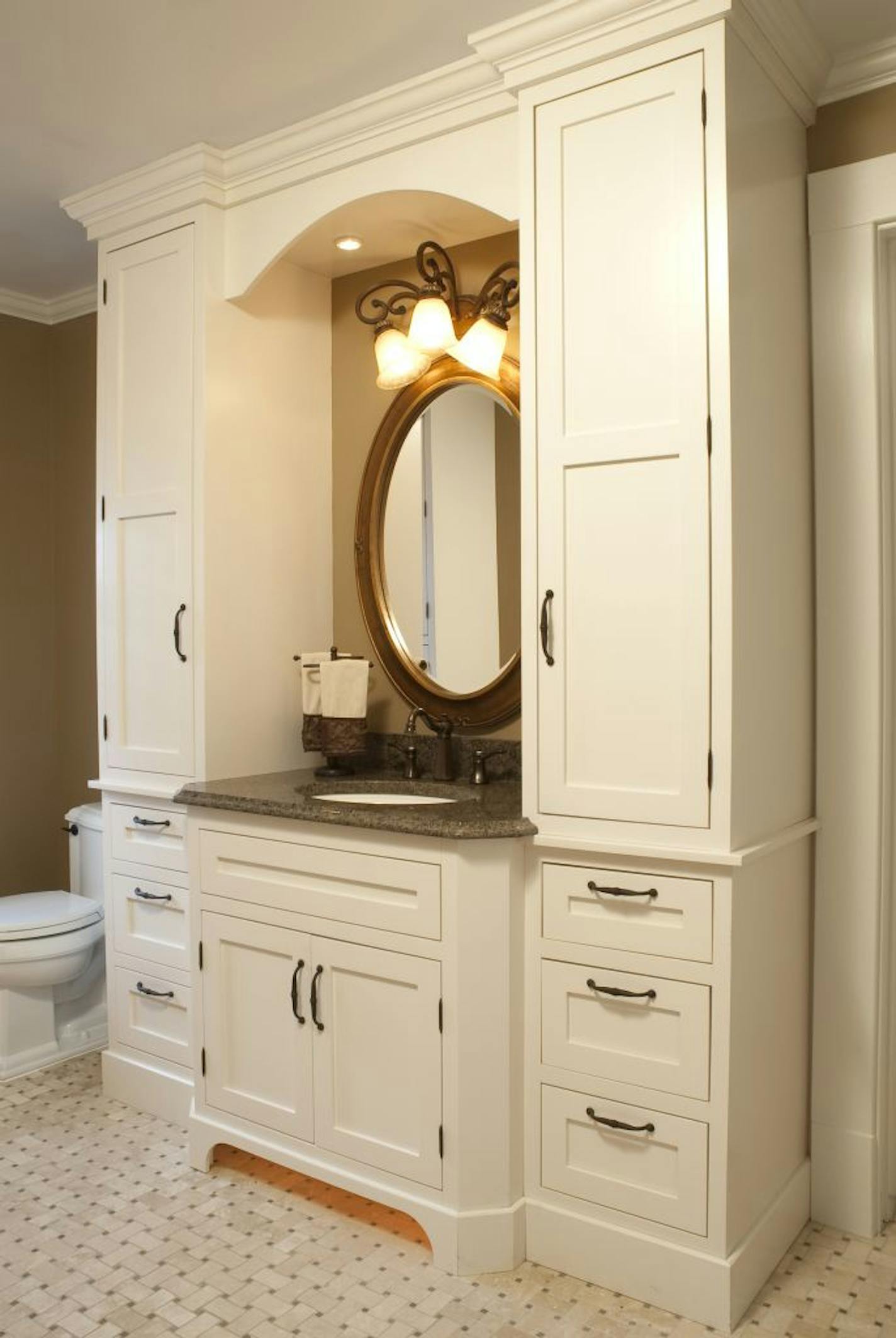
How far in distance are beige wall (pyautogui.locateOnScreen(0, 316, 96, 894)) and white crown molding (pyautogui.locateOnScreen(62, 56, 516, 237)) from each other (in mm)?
1001

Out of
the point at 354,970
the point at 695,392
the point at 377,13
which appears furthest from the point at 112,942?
the point at 377,13

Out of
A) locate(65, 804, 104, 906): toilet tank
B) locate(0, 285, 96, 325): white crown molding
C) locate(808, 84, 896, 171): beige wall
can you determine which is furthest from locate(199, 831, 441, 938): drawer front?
locate(0, 285, 96, 325): white crown molding

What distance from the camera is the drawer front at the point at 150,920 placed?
287 cm

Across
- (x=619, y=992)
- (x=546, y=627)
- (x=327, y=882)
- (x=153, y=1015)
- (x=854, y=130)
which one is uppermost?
(x=854, y=130)

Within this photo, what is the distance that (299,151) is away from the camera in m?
2.60

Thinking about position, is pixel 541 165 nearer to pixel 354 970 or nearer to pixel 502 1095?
pixel 354 970

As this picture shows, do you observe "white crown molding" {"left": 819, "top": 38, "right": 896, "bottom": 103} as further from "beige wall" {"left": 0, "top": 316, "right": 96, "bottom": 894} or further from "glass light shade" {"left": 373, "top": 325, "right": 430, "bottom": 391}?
"beige wall" {"left": 0, "top": 316, "right": 96, "bottom": 894}

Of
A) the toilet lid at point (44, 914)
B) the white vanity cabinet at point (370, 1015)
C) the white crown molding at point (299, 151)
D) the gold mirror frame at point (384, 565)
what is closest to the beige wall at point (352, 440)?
the gold mirror frame at point (384, 565)

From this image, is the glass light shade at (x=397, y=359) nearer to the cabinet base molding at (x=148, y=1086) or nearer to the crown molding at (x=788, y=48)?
the crown molding at (x=788, y=48)

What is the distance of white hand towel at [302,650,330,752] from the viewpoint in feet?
9.37

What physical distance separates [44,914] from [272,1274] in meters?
1.49

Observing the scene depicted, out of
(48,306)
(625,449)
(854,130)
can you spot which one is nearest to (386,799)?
(625,449)

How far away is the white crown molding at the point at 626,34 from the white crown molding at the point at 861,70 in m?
0.04

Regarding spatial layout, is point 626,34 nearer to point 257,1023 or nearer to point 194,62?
point 194,62
